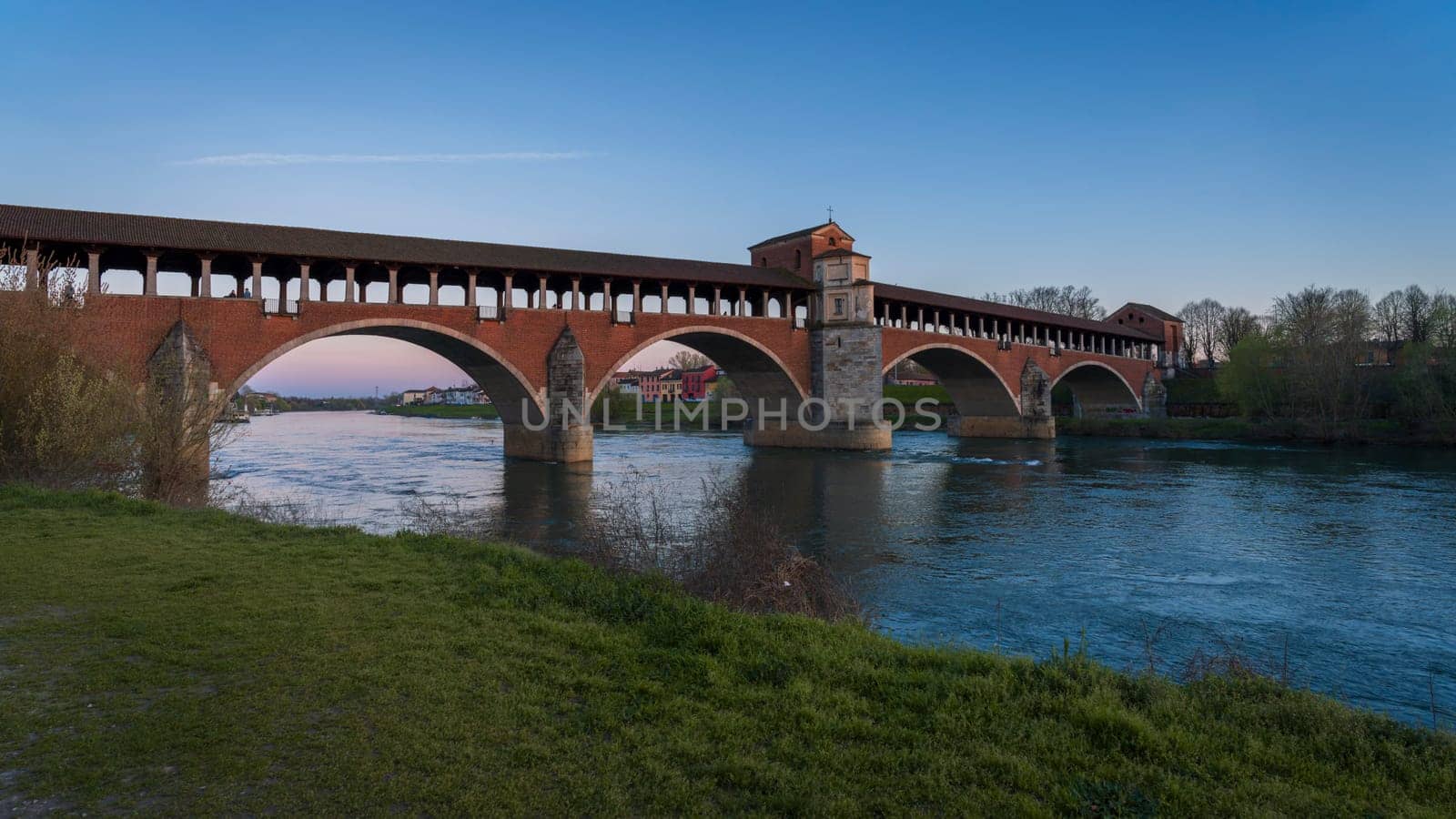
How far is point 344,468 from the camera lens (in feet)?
106

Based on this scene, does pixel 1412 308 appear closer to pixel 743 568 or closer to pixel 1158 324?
pixel 1158 324

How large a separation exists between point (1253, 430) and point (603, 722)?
52.2m

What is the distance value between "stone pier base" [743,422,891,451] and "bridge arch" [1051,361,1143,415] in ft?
91.5

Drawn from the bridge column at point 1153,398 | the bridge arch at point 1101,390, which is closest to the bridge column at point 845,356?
the bridge arch at point 1101,390

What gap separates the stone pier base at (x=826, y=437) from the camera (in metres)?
41.8

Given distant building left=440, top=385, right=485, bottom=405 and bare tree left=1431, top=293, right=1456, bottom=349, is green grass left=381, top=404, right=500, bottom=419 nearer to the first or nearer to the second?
distant building left=440, top=385, right=485, bottom=405

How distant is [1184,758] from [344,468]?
33.5 metres

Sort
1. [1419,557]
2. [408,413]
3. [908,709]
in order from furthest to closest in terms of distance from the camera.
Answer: [408,413] < [1419,557] < [908,709]

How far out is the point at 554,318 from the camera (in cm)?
3288

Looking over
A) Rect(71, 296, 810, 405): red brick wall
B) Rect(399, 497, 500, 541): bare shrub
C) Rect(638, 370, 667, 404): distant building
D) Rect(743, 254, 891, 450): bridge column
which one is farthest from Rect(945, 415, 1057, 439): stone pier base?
Rect(638, 370, 667, 404): distant building

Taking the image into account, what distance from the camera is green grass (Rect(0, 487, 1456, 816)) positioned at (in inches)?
142

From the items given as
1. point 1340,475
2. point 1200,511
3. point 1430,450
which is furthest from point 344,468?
point 1430,450

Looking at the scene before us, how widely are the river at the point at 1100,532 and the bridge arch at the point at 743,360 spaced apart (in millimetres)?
4637

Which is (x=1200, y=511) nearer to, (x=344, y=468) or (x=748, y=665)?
(x=748, y=665)
